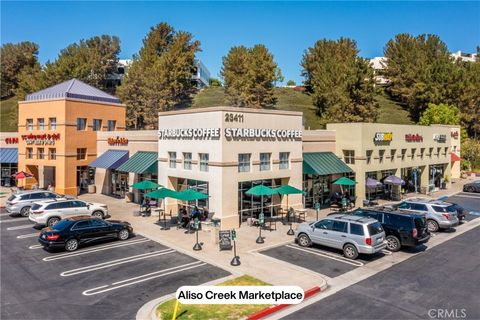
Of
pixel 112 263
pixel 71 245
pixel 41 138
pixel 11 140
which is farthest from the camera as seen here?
pixel 11 140

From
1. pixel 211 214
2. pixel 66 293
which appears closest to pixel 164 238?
pixel 211 214

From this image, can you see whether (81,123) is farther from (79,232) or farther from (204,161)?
(79,232)

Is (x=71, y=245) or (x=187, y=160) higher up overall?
(x=187, y=160)

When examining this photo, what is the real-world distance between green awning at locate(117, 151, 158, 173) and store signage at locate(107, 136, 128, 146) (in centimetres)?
402

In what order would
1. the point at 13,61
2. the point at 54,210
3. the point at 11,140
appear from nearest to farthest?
the point at 54,210, the point at 11,140, the point at 13,61

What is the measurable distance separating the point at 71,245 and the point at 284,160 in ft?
51.9

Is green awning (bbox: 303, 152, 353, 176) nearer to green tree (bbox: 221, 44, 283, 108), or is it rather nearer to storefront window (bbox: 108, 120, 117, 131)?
storefront window (bbox: 108, 120, 117, 131)

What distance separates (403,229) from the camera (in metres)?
20.4

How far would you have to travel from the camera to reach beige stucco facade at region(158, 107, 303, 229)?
82.2 ft

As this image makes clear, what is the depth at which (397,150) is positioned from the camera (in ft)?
128

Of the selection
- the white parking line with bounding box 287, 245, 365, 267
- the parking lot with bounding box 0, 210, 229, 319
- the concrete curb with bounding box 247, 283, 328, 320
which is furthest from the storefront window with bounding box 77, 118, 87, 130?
the concrete curb with bounding box 247, 283, 328, 320

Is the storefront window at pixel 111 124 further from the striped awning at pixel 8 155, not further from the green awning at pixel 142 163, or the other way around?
the striped awning at pixel 8 155

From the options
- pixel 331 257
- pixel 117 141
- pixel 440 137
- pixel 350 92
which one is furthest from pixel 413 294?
pixel 350 92

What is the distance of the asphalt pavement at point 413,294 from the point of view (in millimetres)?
13047
